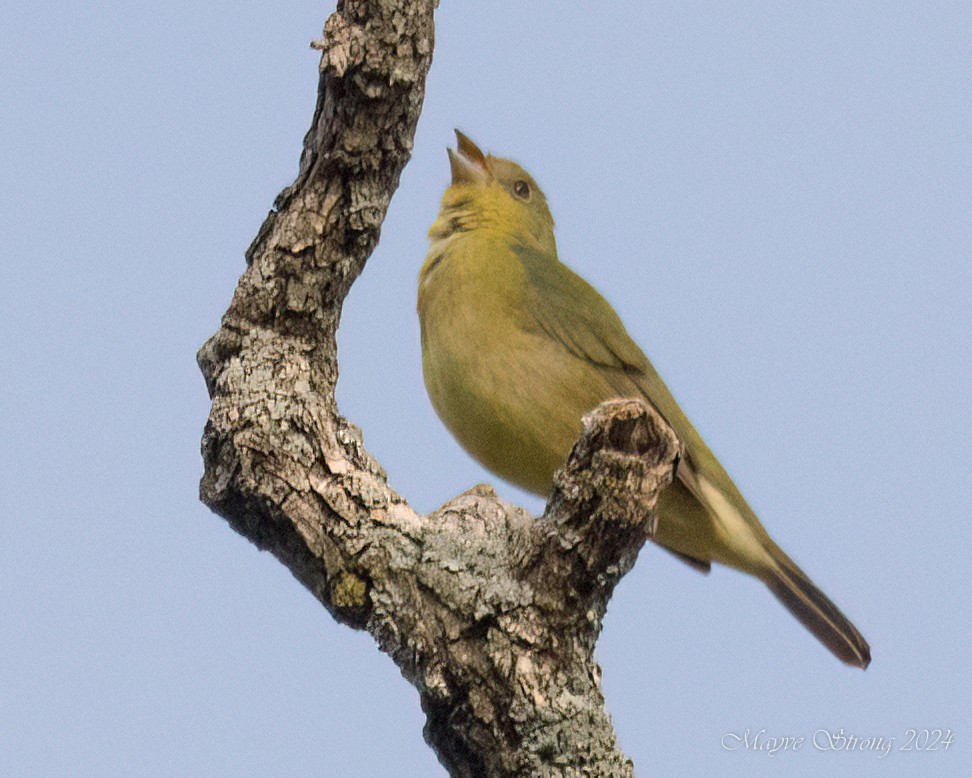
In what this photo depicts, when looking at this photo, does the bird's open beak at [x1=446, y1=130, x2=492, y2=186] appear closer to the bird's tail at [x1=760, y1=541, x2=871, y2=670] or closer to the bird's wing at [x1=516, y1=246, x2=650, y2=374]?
the bird's wing at [x1=516, y1=246, x2=650, y2=374]

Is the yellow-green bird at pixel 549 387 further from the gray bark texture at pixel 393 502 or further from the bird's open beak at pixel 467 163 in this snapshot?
the gray bark texture at pixel 393 502

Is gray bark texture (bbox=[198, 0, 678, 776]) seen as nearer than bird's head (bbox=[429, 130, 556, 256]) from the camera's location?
Yes

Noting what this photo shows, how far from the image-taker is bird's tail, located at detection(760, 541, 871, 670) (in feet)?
16.5

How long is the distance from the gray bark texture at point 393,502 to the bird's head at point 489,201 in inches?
61.9

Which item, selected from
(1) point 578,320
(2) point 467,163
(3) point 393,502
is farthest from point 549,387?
(2) point 467,163

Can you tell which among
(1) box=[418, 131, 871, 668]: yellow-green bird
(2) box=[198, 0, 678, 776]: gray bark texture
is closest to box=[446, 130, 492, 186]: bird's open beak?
(1) box=[418, 131, 871, 668]: yellow-green bird

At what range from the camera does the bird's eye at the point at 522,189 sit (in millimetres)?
6145

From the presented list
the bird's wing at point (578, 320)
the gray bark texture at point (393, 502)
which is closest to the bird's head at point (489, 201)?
the bird's wing at point (578, 320)

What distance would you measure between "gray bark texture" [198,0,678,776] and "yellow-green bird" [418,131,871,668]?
679 millimetres

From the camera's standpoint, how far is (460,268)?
529cm

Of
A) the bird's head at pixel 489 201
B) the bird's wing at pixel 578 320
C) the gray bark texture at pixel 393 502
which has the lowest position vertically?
the gray bark texture at pixel 393 502

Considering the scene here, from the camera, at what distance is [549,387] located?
16.1ft

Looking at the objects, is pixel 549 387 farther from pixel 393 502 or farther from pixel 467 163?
pixel 467 163

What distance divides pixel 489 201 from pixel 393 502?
227cm
